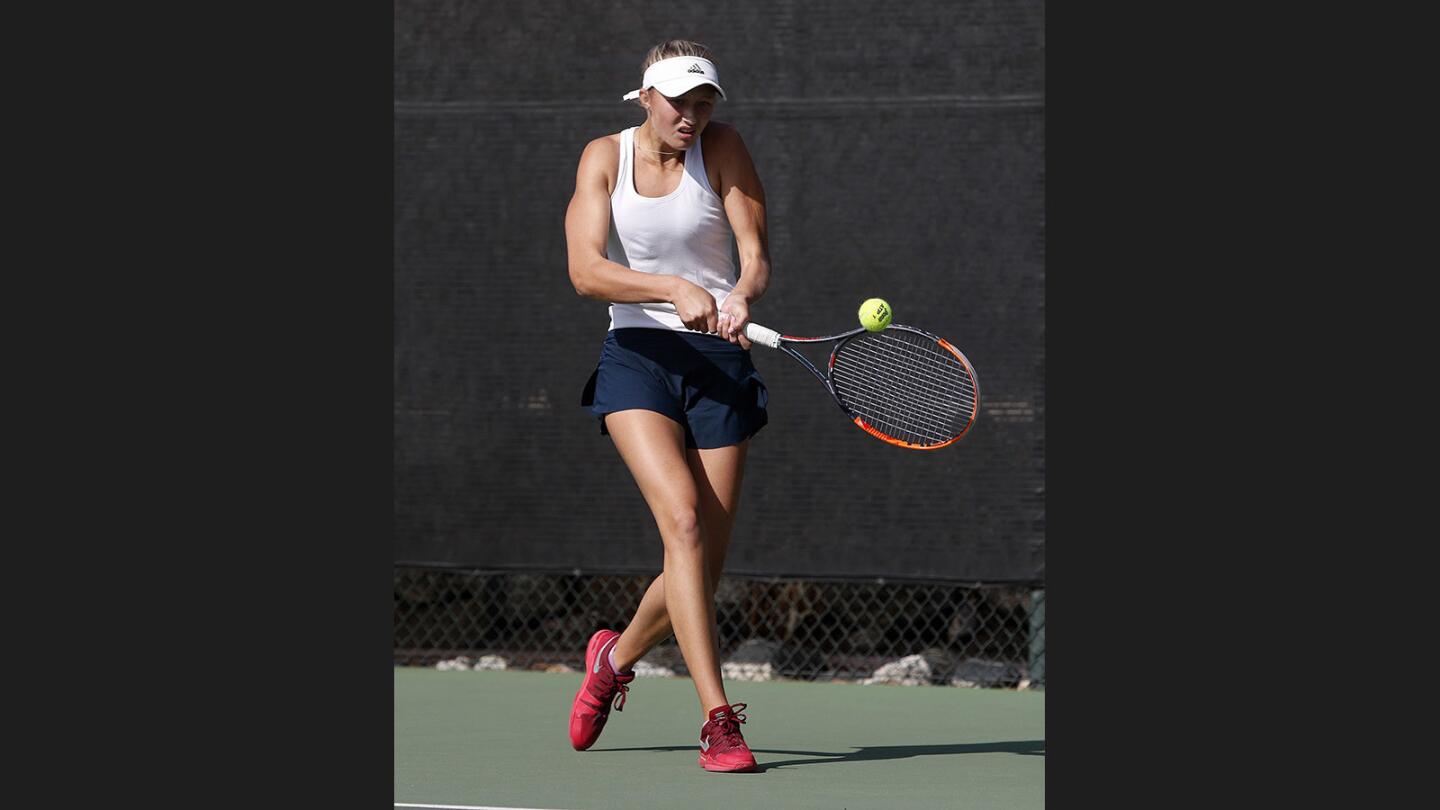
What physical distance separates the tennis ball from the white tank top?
0.26m

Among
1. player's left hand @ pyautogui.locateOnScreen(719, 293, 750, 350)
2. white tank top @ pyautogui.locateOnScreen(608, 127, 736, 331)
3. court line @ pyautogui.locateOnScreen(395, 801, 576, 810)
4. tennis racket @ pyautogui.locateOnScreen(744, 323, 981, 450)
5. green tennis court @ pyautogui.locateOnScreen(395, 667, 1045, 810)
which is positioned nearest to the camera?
court line @ pyautogui.locateOnScreen(395, 801, 576, 810)

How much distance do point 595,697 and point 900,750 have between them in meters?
0.58

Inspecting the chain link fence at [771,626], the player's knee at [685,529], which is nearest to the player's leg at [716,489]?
the player's knee at [685,529]

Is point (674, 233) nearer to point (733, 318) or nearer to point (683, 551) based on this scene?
point (733, 318)

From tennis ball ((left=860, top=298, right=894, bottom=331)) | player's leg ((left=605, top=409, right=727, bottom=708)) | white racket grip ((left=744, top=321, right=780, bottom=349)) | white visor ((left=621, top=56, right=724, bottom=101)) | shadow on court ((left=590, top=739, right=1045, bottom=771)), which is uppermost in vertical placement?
white visor ((left=621, top=56, right=724, bottom=101))

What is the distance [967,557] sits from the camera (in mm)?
5074

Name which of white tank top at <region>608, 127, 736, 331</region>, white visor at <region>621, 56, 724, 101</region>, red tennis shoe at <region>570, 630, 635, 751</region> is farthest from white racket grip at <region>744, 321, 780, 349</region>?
red tennis shoe at <region>570, 630, 635, 751</region>

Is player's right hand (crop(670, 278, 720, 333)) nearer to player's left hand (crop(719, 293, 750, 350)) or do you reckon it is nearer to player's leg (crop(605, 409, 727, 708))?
player's left hand (crop(719, 293, 750, 350))

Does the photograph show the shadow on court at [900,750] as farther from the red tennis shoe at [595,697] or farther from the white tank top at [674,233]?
the white tank top at [674,233]

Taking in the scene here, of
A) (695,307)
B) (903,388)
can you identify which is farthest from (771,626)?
(695,307)

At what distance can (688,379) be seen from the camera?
3896mm

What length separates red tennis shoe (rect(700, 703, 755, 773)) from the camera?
3.72 metres

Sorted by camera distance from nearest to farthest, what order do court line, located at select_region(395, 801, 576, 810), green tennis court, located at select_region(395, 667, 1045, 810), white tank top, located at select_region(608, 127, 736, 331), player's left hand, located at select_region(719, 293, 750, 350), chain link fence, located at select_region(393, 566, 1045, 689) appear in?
court line, located at select_region(395, 801, 576, 810) < green tennis court, located at select_region(395, 667, 1045, 810) < player's left hand, located at select_region(719, 293, 750, 350) < white tank top, located at select_region(608, 127, 736, 331) < chain link fence, located at select_region(393, 566, 1045, 689)

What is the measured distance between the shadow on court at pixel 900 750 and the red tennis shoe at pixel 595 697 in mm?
48
